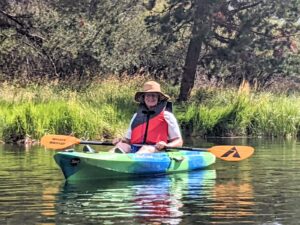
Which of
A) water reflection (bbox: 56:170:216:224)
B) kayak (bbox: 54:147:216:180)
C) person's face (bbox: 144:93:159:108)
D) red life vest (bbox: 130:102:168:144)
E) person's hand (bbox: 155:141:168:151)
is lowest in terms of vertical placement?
water reflection (bbox: 56:170:216:224)

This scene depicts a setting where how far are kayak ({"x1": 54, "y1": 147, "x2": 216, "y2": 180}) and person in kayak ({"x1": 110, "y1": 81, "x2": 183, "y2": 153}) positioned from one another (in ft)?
0.78

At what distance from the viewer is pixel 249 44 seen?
24.6m

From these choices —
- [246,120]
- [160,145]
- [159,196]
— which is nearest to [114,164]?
[160,145]

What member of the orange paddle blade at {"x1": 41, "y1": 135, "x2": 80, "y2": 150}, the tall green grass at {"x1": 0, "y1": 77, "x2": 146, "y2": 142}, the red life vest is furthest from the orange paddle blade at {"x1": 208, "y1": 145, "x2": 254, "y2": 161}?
the tall green grass at {"x1": 0, "y1": 77, "x2": 146, "y2": 142}

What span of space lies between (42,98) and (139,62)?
8.78 metres

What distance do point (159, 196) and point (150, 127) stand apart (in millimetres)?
2482

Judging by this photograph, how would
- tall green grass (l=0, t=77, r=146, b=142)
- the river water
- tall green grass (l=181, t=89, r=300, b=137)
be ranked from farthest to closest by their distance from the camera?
tall green grass (l=181, t=89, r=300, b=137) → tall green grass (l=0, t=77, r=146, b=142) → the river water

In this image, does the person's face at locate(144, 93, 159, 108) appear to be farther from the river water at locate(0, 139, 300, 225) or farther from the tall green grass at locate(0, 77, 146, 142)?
the tall green grass at locate(0, 77, 146, 142)

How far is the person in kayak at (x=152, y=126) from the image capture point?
11.2 meters

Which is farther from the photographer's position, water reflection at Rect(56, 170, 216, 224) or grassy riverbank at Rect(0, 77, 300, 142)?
grassy riverbank at Rect(0, 77, 300, 142)

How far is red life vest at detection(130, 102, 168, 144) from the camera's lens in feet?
36.9

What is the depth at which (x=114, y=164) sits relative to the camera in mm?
10406

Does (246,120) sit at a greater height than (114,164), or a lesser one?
greater

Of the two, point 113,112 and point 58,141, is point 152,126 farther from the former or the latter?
point 113,112
